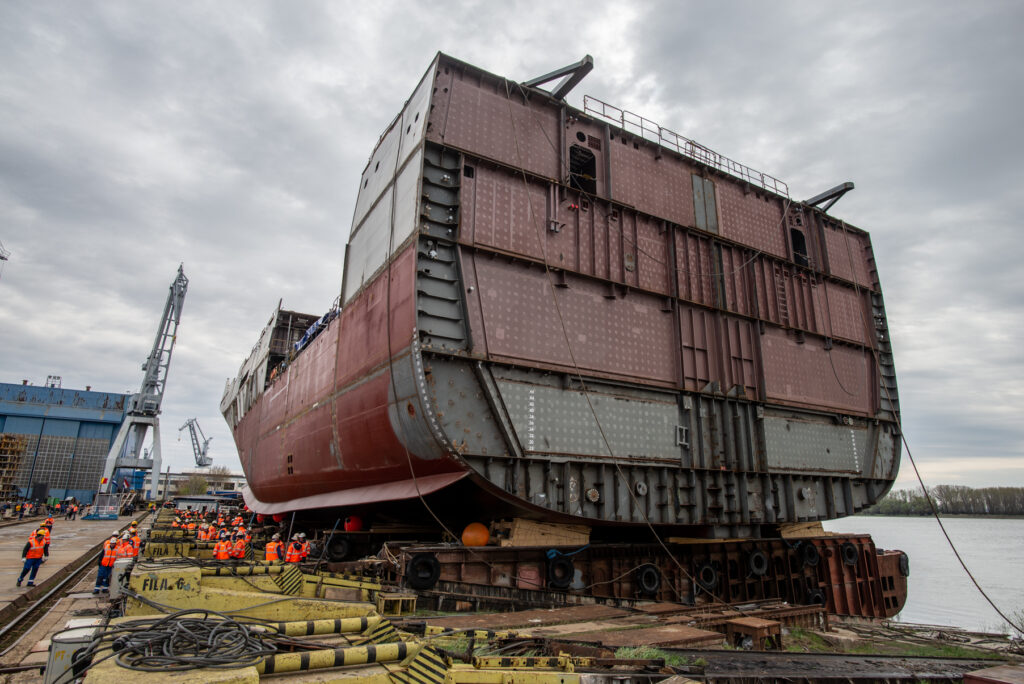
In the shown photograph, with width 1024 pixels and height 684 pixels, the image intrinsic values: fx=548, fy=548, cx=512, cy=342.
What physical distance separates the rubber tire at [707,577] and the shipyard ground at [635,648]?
5.33 feet

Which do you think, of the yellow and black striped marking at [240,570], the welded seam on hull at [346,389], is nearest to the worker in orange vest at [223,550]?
the welded seam on hull at [346,389]

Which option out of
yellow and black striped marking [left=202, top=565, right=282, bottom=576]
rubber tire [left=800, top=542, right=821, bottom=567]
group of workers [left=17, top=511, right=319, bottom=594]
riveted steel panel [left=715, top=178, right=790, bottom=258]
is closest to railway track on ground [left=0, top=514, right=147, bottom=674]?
group of workers [left=17, top=511, right=319, bottom=594]

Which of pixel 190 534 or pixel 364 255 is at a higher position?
pixel 364 255

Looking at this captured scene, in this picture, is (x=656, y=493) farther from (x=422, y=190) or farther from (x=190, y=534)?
(x=190, y=534)

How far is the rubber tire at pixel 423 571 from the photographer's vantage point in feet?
28.8

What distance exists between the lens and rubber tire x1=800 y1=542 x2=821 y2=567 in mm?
14117

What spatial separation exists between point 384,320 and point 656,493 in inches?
258

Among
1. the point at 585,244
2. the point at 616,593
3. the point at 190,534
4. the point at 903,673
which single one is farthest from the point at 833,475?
the point at 190,534

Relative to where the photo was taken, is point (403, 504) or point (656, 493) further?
point (403, 504)

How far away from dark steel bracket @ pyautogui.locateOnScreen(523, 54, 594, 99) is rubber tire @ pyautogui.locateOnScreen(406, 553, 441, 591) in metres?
9.68

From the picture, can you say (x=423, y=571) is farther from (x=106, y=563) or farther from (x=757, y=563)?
(x=757, y=563)

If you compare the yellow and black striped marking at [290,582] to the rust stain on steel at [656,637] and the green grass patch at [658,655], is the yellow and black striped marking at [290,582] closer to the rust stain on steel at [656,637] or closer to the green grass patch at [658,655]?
the rust stain on steel at [656,637]

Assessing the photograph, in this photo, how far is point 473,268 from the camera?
10.2 m

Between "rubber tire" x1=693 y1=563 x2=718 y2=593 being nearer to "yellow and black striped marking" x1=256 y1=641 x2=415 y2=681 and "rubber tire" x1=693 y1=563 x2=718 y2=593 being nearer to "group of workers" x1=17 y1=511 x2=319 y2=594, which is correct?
"group of workers" x1=17 y1=511 x2=319 y2=594
